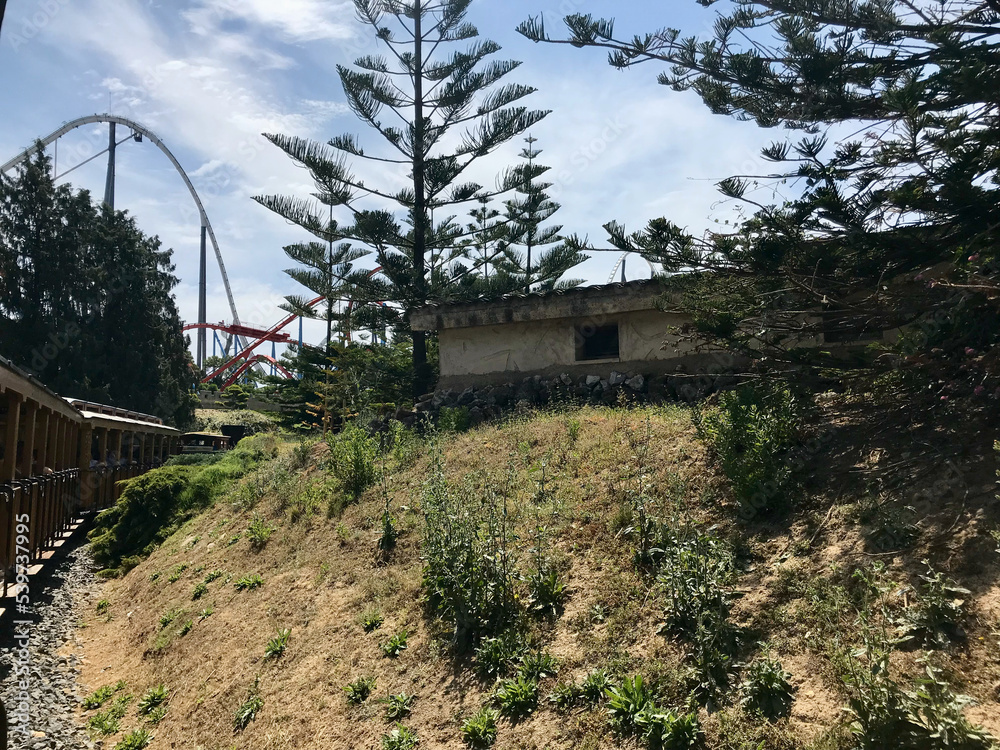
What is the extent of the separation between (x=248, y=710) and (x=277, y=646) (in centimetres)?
65

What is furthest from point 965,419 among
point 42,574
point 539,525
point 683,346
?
point 42,574

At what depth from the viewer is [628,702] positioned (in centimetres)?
369

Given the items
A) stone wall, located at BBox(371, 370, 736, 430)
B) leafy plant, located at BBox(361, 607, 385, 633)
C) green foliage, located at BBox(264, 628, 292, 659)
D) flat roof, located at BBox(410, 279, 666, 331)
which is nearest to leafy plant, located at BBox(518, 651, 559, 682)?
leafy plant, located at BBox(361, 607, 385, 633)

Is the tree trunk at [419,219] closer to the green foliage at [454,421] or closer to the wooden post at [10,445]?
the green foliage at [454,421]

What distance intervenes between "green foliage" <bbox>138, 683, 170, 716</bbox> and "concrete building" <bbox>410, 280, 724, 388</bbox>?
6.54 metres

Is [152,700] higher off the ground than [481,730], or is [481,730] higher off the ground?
[481,730]

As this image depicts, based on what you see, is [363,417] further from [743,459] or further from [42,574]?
[743,459]

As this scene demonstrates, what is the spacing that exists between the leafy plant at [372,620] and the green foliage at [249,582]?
203 cm

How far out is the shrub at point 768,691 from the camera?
3.35 m

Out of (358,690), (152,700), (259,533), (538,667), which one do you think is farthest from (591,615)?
(259,533)

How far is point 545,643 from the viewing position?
4.50m

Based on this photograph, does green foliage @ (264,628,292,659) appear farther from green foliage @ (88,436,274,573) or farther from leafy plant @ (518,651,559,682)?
green foliage @ (88,436,274,573)

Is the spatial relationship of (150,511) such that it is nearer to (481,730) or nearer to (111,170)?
(481,730)

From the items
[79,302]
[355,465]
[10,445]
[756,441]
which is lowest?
[355,465]
